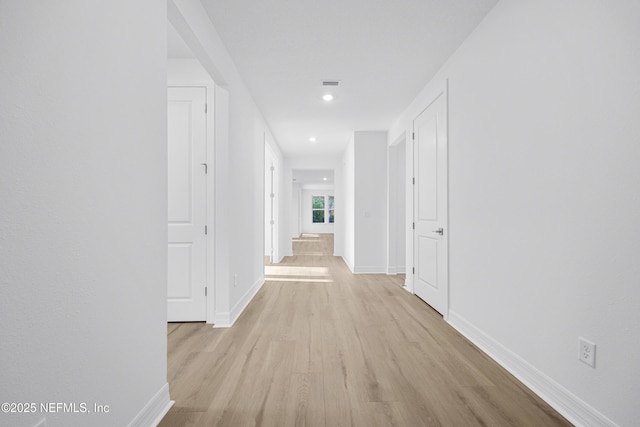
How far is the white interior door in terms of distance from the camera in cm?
319

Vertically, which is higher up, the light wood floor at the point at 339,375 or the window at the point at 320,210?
→ the window at the point at 320,210

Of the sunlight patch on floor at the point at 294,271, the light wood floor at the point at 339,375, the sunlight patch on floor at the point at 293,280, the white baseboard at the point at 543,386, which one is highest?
the white baseboard at the point at 543,386

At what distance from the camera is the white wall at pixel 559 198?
133 cm

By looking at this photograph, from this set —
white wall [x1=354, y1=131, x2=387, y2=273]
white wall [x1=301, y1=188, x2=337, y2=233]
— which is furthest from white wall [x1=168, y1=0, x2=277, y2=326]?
white wall [x1=301, y1=188, x2=337, y2=233]

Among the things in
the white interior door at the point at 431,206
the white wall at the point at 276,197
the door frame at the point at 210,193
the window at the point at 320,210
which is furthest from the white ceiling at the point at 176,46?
the window at the point at 320,210

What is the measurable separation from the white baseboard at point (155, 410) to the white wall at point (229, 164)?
4.15 feet

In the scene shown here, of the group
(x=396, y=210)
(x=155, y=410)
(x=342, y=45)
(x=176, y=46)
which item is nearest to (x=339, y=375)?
(x=155, y=410)

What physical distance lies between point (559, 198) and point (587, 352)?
739 mm

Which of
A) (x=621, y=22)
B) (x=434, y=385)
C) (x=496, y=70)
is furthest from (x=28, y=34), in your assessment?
(x=496, y=70)

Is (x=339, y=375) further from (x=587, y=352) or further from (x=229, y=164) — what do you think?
(x=229, y=164)

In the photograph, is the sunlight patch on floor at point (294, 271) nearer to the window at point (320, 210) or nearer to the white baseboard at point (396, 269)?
the white baseboard at point (396, 269)

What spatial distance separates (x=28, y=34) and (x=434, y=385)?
2.28 meters

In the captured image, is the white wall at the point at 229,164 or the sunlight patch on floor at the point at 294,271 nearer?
the white wall at the point at 229,164

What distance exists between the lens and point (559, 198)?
168 centimetres
